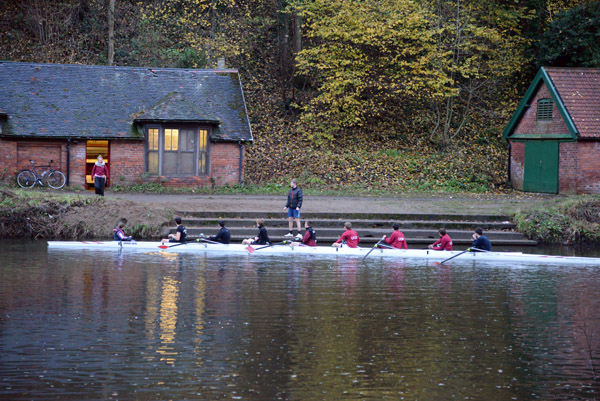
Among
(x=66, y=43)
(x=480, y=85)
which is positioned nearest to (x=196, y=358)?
(x=480, y=85)

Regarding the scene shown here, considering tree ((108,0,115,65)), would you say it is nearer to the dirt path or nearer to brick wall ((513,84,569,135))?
the dirt path

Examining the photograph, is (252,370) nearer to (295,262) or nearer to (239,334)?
(239,334)

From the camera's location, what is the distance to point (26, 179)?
1182 inches

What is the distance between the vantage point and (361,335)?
10.7m

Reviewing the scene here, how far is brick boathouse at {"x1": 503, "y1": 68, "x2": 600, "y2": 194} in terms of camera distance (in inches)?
1231

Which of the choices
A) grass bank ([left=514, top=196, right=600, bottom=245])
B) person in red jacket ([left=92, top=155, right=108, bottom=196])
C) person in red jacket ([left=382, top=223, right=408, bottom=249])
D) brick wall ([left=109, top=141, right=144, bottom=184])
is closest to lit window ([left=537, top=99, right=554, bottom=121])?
grass bank ([left=514, top=196, right=600, bottom=245])

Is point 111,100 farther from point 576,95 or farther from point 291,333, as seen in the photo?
point 291,333

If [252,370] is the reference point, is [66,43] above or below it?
A: above

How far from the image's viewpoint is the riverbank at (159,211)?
2180cm

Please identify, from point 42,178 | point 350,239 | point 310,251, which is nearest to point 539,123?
point 350,239

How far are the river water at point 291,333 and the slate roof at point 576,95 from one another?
16.3 meters

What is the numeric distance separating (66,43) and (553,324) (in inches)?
1491

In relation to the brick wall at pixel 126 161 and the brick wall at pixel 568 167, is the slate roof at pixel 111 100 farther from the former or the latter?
the brick wall at pixel 568 167

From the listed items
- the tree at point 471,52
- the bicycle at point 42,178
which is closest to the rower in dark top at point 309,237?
the bicycle at point 42,178
